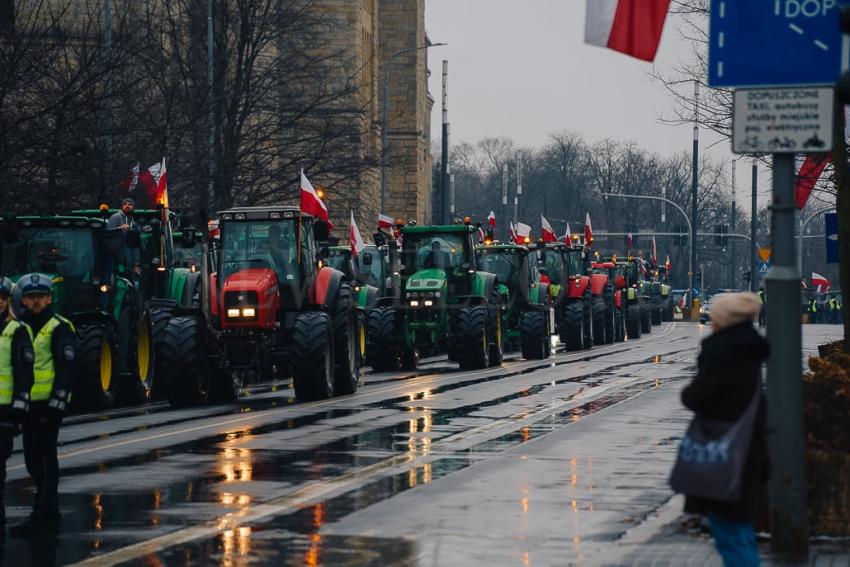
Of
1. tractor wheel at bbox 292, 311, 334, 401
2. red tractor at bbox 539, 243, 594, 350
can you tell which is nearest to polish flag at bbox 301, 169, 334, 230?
tractor wheel at bbox 292, 311, 334, 401

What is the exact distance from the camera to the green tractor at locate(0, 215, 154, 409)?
963 inches

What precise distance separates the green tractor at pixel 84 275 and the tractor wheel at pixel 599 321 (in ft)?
90.8

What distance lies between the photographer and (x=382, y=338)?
35500 mm

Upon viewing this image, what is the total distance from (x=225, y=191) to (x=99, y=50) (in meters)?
11.3

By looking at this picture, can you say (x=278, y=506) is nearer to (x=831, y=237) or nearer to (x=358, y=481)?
(x=358, y=481)

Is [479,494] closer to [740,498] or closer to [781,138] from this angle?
[781,138]

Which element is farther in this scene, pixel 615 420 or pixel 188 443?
pixel 615 420

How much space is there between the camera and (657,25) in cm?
1405

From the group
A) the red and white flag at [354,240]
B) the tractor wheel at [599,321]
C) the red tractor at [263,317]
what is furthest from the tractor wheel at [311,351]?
the tractor wheel at [599,321]

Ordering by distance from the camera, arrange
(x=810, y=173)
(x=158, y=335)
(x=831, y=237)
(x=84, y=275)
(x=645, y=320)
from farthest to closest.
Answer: (x=645, y=320) < (x=831, y=237) < (x=810, y=173) < (x=158, y=335) < (x=84, y=275)

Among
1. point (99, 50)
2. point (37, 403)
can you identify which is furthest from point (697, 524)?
point (99, 50)

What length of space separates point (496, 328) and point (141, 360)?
1210 centimetres

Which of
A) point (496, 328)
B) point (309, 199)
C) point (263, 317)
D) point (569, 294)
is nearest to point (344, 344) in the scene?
point (263, 317)

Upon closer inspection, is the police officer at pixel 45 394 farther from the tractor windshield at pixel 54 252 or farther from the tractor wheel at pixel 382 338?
the tractor wheel at pixel 382 338
